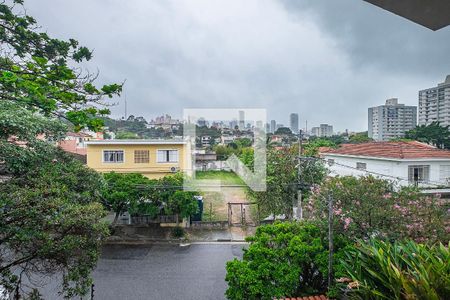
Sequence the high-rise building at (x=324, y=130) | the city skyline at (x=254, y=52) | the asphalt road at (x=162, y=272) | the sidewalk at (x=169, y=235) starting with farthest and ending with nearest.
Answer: the high-rise building at (x=324, y=130) → the sidewalk at (x=169, y=235) → the asphalt road at (x=162, y=272) → the city skyline at (x=254, y=52)

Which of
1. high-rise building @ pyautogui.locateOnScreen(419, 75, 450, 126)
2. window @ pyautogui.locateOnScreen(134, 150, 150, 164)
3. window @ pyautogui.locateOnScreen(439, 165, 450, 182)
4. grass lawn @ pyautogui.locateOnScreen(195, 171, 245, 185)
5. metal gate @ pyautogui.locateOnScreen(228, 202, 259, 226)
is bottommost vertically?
metal gate @ pyautogui.locateOnScreen(228, 202, 259, 226)

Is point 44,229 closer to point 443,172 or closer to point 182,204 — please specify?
point 182,204

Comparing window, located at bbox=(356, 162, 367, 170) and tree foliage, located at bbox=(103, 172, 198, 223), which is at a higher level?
window, located at bbox=(356, 162, 367, 170)

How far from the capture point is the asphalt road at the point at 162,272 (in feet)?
19.1

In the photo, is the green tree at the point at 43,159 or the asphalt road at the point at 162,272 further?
the asphalt road at the point at 162,272

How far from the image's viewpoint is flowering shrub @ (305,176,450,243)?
4148mm

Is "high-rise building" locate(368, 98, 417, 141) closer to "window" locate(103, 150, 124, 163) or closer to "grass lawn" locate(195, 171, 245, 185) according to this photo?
"grass lawn" locate(195, 171, 245, 185)

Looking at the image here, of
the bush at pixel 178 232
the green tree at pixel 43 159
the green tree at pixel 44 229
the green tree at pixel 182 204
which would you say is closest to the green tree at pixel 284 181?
the green tree at pixel 182 204

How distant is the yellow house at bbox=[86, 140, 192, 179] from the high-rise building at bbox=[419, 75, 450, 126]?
9.14 metres

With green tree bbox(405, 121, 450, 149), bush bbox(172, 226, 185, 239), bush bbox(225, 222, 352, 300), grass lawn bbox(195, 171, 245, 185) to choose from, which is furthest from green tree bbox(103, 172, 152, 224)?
green tree bbox(405, 121, 450, 149)

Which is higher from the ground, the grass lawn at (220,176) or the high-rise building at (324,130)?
the high-rise building at (324,130)

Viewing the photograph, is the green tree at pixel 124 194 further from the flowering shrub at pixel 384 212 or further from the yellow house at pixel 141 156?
the flowering shrub at pixel 384 212

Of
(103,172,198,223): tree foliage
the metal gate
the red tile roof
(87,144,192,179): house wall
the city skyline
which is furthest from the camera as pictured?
(87,144,192,179): house wall

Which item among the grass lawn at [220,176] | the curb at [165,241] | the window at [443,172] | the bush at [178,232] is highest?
the window at [443,172]
